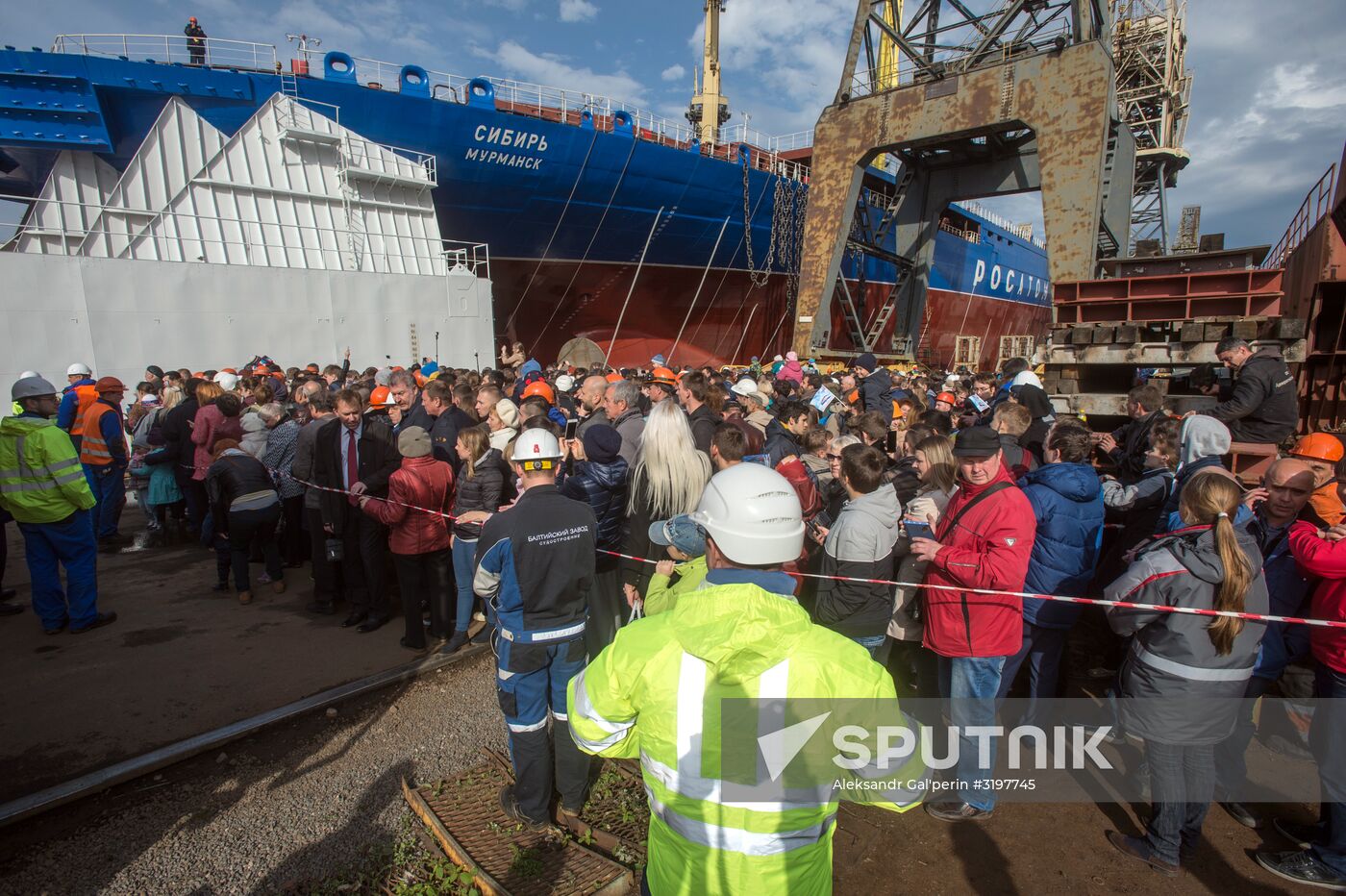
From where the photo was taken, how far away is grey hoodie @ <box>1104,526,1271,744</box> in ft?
8.38

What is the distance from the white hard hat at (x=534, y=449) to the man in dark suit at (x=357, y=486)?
2.53 m

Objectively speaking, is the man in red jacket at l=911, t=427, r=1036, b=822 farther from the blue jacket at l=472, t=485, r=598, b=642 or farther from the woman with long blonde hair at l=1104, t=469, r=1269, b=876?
the blue jacket at l=472, t=485, r=598, b=642

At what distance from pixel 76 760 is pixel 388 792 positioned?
6.02 feet

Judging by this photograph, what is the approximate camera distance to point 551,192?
54.7ft

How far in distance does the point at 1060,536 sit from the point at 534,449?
8.94 ft

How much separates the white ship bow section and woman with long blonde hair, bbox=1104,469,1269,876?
1429 centimetres

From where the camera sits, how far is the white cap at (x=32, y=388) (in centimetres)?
485

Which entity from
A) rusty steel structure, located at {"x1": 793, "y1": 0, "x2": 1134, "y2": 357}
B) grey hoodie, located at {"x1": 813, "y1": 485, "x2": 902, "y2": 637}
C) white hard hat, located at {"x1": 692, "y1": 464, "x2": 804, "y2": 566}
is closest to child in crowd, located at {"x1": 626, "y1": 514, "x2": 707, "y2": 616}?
white hard hat, located at {"x1": 692, "y1": 464, "x2": 804, "y2": 566}

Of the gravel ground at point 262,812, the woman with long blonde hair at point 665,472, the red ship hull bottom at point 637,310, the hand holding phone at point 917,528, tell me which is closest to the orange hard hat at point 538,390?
the woman with long blonde hair at point 665,472

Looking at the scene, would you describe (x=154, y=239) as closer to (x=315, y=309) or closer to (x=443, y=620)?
(x=315, y=309)

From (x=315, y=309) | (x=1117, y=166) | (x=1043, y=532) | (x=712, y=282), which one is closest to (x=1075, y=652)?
(x=1043, y=532)

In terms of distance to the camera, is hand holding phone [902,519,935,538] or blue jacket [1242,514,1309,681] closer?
blue jacket [1242,514,1309,681]

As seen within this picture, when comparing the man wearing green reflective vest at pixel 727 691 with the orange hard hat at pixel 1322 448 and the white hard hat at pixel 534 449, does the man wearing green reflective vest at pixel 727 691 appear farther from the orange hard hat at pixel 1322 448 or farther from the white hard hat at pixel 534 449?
the orange hard hat at pixel 1322 448
